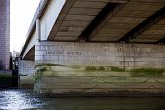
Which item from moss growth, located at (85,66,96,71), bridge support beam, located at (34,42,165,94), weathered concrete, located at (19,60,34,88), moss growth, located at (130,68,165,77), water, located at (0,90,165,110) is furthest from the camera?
weathered concrete, located at (19,60,34,88)

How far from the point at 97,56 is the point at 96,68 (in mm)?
815

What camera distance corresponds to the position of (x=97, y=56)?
23.9m

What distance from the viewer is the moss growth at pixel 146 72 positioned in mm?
24188

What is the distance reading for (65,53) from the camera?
2347cm

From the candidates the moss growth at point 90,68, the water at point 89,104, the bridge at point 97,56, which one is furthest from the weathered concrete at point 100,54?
the water at point 89,104

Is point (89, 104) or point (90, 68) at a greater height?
point (90, 68)

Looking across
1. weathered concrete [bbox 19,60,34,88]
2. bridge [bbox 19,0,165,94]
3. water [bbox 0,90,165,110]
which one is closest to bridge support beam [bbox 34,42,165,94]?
bridge [bbox 19,0,165,94]

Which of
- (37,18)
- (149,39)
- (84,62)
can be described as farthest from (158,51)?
(37,18)

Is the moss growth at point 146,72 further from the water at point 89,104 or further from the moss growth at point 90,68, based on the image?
the water at point 89,104

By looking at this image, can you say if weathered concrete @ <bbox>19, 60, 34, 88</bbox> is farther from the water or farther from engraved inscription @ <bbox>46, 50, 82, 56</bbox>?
the water

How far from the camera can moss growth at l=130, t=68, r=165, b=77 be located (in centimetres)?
2419

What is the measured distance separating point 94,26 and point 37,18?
5.15m

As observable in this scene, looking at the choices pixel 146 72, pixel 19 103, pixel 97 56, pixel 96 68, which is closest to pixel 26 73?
pixel 97 56

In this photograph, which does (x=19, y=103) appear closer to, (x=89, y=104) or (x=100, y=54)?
(x=89, y=104)
